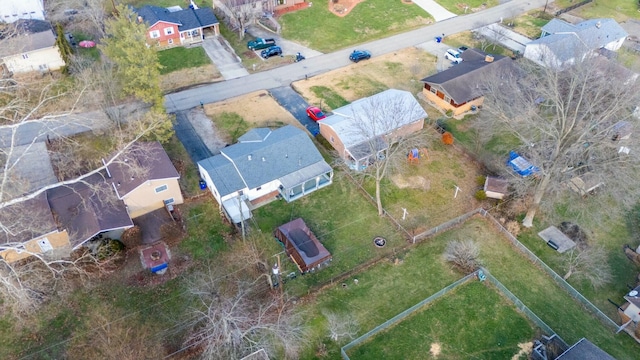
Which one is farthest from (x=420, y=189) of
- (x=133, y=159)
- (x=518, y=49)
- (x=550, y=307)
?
(x=518, y=49)

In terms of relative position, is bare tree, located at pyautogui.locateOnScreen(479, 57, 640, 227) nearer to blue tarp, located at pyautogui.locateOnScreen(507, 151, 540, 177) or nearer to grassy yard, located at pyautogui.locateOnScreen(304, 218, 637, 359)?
blue tarp, located at pyautogui.locateOnScreen(507, 151, 540, 177)

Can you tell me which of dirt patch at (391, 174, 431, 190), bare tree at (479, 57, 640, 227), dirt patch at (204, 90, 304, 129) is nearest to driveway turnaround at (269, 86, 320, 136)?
dirt patch at (204, 90, 304, 129)

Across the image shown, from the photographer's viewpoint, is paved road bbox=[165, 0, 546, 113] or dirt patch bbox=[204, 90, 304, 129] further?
paved road bbox=[165, 0, 546, 113]

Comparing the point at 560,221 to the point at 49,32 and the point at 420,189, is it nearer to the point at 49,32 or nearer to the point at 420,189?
the point at 420,189


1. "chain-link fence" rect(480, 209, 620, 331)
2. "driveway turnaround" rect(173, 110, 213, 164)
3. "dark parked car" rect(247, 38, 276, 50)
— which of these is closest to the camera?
"chain-link fence" rect(480, 209, 620, 331)

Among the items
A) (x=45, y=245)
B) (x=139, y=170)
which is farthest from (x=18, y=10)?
(x=45, y=245)

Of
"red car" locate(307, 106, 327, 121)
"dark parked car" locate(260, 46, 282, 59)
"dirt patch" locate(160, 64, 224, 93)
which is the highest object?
Result: "dark parked car" locate(260, 46, 282, 59)

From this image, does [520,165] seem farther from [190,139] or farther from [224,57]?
[224,57]

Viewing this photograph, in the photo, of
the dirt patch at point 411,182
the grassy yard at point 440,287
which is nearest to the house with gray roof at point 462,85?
the dirt patch at point 411,182
